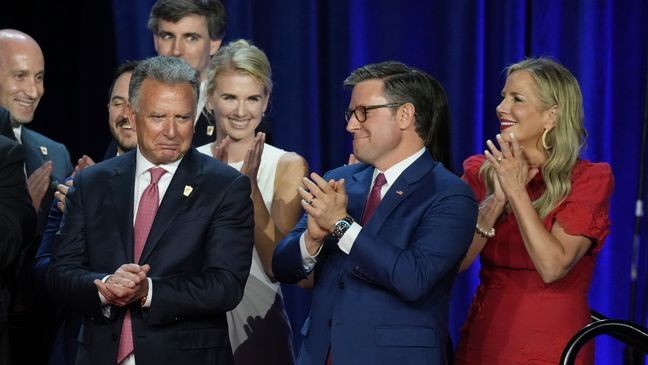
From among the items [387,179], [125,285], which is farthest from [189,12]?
[125,285]

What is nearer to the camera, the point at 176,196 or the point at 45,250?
the point at 176,196

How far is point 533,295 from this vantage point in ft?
11.2

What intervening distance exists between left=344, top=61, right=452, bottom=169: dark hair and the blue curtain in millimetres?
1616

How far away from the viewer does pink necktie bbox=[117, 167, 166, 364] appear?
298 centimetres

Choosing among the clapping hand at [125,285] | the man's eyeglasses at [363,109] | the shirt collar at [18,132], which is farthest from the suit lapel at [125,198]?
the shirt collar at [18,132]

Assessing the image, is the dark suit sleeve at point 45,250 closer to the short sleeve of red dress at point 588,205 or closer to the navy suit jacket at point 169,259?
the navy suit jacket at point 169,259

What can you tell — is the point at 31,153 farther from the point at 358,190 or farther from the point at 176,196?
the point at 358,190

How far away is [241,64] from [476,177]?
99 cm

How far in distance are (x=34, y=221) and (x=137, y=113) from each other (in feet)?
1.61

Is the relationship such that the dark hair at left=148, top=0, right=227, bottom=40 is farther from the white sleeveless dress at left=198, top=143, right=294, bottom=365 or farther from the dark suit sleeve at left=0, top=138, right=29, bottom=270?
the dark suit sleeve at left=0, top=138, right=29, bottom=270

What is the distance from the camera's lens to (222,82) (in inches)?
159

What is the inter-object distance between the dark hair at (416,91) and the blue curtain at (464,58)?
162 cm

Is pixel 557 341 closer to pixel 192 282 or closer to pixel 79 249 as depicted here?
pixel 192 282

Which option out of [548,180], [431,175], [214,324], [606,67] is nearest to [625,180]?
[606,67]
